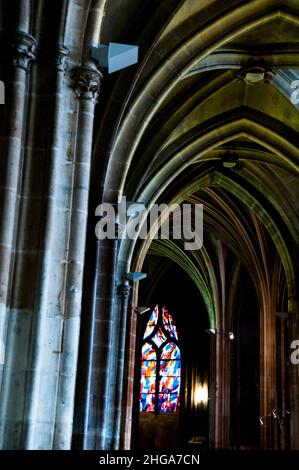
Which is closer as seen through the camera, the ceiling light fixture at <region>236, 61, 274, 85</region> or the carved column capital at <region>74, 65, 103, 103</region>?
Result: the carved column capital at <region>74, 65, 103, 103</region>

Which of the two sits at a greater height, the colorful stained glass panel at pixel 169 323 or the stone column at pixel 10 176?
the colorful stained glass panel at pixel 169 323

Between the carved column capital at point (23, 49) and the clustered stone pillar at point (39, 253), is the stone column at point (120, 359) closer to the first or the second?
the clustered stone pillar at point (39, 253)

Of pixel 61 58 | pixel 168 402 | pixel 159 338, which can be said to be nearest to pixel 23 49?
pixel 61 58

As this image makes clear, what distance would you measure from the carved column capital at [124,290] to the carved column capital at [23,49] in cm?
941

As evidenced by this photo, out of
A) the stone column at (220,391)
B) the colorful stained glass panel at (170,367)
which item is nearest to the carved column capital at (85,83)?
the stone column at (220,391)

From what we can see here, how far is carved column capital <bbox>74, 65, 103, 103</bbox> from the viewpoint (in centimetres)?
819

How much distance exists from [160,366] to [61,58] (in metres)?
26.2

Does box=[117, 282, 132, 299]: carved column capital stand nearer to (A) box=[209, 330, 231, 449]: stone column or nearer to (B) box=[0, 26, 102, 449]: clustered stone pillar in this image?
(B) box=[0, 26, 102, 449]: clustered stone pillar

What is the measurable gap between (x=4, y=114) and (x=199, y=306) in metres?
25.6

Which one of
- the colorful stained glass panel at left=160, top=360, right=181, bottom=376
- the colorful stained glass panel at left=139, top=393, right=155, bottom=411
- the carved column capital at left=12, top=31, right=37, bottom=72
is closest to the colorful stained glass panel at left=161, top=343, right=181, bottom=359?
the colorful stained glass panel at left=160, top=360, right=181, bottom=376

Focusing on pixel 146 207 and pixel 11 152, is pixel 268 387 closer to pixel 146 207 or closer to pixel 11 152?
pixel 146 207

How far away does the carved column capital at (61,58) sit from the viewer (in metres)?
7.75

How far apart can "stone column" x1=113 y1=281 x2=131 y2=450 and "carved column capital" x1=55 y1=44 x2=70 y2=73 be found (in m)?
8.82

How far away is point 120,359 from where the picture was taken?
15914 mm
